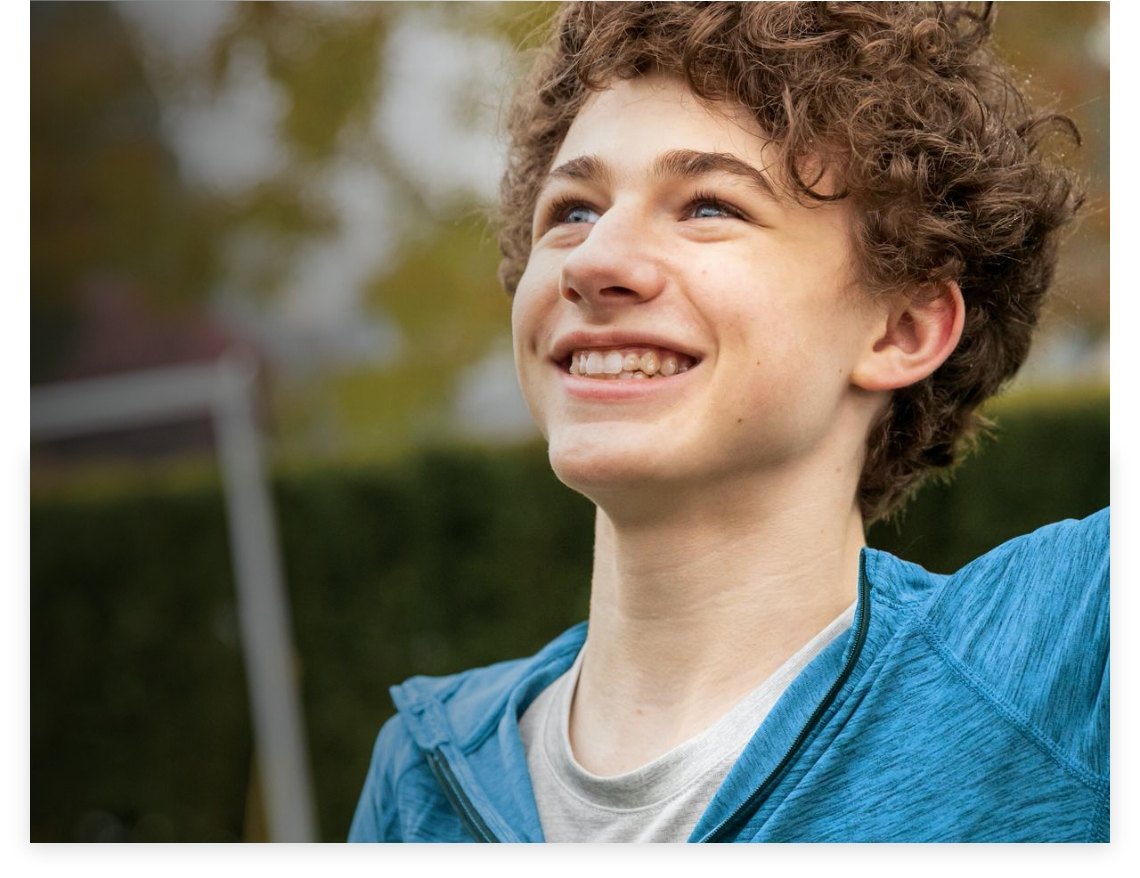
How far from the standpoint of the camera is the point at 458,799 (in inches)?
57.7

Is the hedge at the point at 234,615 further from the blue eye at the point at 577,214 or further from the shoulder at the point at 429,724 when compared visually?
the blue eye at the point at 577,214

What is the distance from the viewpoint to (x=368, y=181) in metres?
3.43

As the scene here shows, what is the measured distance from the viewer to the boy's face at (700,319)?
1.31 metres

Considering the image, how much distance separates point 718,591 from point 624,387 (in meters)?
0.24

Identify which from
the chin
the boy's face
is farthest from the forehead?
the chin

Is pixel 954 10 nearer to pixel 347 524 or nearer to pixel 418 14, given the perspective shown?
pixel 418 14

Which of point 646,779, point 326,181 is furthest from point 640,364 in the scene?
point 326,181

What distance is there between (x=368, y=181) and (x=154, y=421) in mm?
1122

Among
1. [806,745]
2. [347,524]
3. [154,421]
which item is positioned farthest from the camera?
[154,421]

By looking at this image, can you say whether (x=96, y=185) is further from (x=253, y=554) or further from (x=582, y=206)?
(x=582, y=206)

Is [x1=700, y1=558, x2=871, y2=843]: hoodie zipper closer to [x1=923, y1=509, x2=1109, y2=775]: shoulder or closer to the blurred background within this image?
[x1=923, y1=509, x2=1109, y2=775]: shoulder

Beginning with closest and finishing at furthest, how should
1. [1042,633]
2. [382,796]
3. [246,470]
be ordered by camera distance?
[1042,633]
[382,796]
[246,470]

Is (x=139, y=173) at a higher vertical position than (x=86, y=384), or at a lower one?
higher

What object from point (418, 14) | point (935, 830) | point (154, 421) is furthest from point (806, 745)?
point (154, 421)
